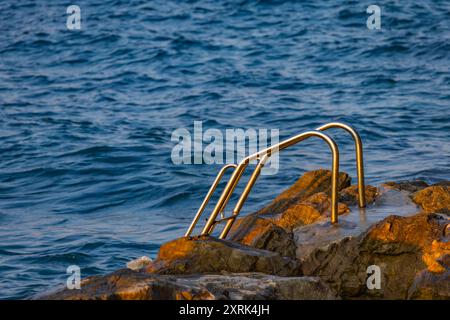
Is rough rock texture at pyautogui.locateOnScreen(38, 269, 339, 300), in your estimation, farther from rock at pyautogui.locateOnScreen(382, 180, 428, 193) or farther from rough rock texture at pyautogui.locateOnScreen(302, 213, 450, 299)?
rock at pyautogui.locateOnScreen(382, 180, 428, 193)

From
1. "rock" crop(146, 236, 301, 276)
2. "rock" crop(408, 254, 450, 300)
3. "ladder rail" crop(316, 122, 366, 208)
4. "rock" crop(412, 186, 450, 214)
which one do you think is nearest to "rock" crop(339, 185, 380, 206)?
"ladder rail" crop(316, 122, 366, 208)

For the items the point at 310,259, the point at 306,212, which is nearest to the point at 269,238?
the point at 310,259

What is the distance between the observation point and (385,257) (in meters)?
6.70

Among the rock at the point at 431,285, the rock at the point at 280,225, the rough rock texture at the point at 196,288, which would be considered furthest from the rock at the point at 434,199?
the rough rock texture at the point at 196,288

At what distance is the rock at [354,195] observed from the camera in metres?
8.05

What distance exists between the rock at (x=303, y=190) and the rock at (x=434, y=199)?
37.1 inches

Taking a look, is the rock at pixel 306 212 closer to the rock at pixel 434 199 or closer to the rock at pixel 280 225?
the rock at pixel 280 225

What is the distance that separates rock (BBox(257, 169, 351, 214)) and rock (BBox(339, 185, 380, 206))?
274 millimetres

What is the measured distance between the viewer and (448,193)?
306 inches

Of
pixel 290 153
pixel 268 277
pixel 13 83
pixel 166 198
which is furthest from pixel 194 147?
pixel 268 277

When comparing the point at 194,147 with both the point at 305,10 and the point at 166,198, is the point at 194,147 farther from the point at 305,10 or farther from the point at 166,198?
the point at 305,10

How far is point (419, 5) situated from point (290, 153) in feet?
40.6

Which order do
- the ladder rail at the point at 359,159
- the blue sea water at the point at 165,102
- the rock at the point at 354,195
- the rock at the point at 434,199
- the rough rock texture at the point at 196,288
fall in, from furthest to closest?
the blue sea water at the point at 165,102
the rock at the point at 354,195
the rock at the point at 434,199
the ladder rail at the point at 359,159
the rough rock texture at the point at 196,288

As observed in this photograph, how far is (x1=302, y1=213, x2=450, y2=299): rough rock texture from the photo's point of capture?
658 cm
